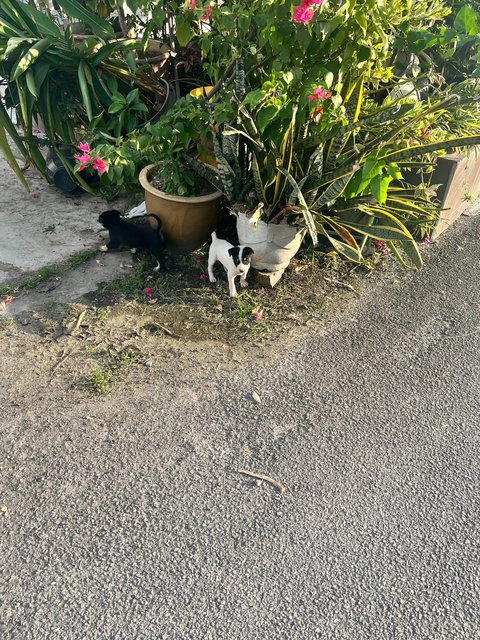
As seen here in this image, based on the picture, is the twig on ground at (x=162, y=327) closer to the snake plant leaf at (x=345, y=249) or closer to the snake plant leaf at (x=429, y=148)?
the snake plant leaf at (x=345, y=249)

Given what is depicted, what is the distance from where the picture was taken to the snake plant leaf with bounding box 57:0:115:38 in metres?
3.56

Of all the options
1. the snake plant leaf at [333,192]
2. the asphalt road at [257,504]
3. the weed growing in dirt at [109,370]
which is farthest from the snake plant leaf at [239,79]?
the weed growing in dirt at [109,370]

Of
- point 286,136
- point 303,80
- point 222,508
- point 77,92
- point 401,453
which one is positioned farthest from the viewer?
point 77,92

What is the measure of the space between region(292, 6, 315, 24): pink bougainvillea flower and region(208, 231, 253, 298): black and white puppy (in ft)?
3.97

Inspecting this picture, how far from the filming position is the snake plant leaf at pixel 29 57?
334cm

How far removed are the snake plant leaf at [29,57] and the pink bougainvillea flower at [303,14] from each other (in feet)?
6.73

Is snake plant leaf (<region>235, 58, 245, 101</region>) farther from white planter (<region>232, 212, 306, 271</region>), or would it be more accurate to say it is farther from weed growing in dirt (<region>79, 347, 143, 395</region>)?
weed growing in dirt (<region>79, 347, 143, 395</region>)

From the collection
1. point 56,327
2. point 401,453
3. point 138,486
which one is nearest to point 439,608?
point 401,453

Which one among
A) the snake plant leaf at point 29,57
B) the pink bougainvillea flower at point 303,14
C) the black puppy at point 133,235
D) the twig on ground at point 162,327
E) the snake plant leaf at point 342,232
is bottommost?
the twig on ground at point 162,327

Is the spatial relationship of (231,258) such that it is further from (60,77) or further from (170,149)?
(60,77)

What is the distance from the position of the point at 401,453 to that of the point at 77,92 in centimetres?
346

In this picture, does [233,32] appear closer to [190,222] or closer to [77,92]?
[190,222]

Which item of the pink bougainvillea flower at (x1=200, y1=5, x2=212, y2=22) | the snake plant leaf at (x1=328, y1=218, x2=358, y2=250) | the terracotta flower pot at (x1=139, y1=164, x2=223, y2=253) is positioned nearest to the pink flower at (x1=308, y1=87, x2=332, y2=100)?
the pink bougainvillea flower at (x1=200, y1=5, x2=212, y2=22)

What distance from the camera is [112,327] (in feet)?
9.62
